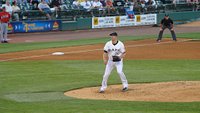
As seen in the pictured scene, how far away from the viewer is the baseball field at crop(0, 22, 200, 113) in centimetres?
1523

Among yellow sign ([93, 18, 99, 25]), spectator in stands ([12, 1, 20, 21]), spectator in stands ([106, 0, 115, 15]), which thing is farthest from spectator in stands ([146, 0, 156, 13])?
spectator in stands ([12, 1, 20, 21])

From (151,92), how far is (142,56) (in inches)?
403

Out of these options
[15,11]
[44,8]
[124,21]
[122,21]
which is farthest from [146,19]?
[15,11]

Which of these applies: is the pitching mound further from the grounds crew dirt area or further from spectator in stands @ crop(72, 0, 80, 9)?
spectator in stands @ crop(72, 0, 80, 9)

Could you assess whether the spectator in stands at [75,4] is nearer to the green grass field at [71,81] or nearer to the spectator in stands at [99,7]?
the spectator in stands at [99,7]

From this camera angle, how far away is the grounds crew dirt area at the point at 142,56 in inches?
671

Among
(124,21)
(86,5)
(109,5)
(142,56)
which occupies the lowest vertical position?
(142,56)

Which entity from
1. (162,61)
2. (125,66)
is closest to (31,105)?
(125,66)

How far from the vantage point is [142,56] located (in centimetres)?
2783

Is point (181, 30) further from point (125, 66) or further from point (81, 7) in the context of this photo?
point (125, 66)

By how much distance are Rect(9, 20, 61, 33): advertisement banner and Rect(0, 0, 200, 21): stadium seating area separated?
36cm

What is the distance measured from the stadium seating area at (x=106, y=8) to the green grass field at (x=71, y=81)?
985cm

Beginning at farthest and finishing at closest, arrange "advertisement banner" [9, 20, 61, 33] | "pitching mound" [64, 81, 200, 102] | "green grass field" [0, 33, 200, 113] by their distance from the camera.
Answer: "advertisement banner" [9, 20, 61, 33]
"pitching mound" [64, 81, 200, 102]
"green grass field" [0, 33, 200, 113]

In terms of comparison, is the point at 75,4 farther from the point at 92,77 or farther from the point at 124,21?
the point at 92,77
